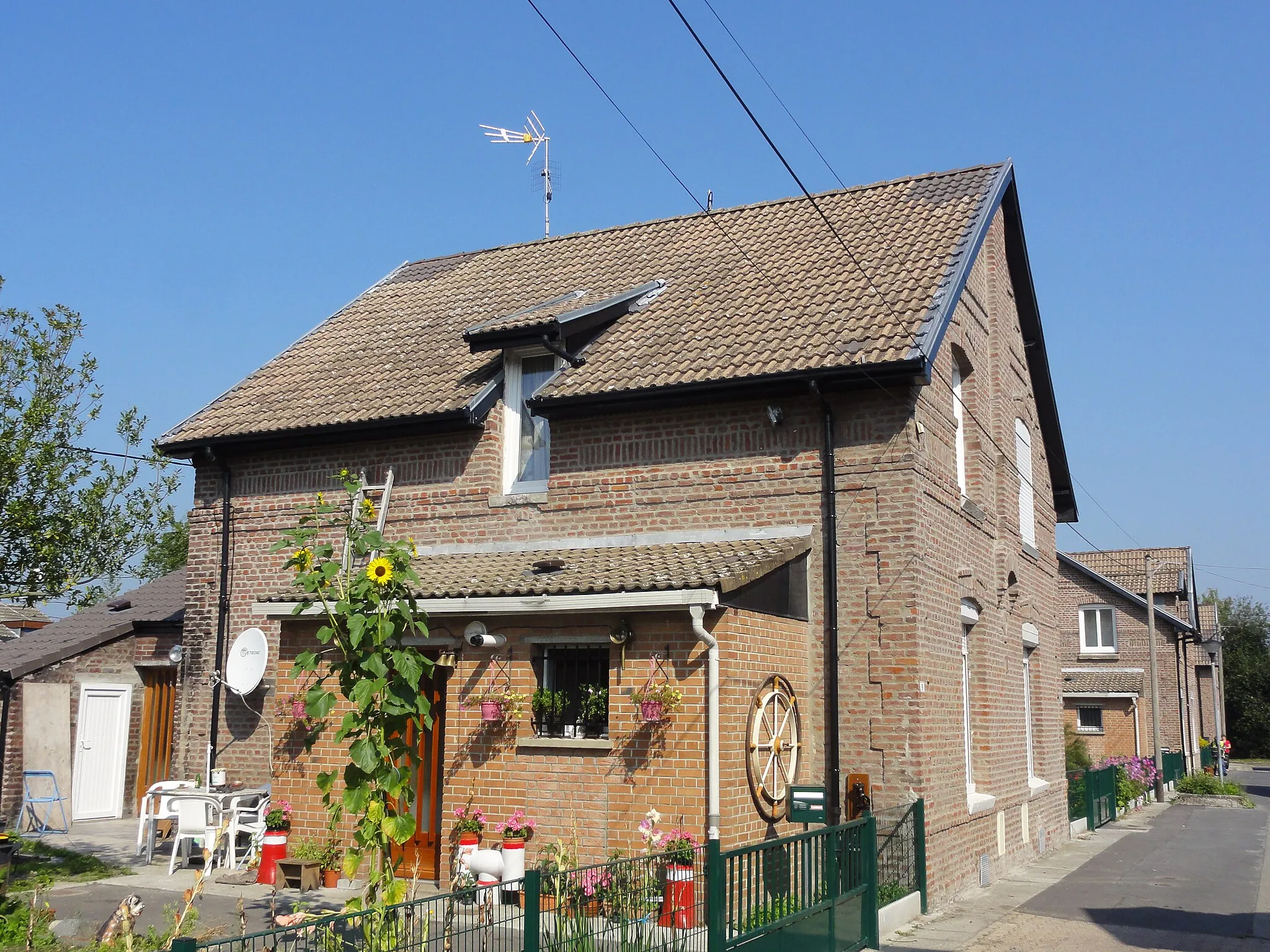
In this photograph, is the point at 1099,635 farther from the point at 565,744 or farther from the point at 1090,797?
the point at 565,744

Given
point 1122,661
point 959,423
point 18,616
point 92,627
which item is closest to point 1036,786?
point 959,423

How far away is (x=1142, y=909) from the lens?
1304cm

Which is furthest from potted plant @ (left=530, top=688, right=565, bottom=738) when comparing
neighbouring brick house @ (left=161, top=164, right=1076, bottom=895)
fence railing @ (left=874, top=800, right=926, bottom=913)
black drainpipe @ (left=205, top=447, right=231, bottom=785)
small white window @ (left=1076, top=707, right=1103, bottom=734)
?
small white window @ (left=1076, top=707, right=1103, bottom=734)

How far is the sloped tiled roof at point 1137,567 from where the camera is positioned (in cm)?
4566

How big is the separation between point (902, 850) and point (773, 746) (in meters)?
1.69

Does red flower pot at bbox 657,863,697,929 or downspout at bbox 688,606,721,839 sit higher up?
downspout at bbox 688,606,721,839

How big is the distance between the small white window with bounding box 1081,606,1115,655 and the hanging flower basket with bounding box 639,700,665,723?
3597 centimetres

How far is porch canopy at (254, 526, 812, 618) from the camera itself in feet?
34.6

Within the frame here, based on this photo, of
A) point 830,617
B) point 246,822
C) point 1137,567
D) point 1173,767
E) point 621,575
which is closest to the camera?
point 621,575

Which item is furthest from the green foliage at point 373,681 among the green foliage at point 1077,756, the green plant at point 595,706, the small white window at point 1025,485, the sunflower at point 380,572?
the green foliage at point 1077,756

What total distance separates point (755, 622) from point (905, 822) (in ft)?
8.14

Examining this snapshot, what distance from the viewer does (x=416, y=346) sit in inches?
642

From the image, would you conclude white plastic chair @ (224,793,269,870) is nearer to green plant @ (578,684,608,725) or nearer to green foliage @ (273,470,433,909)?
green plant @ (578,684,608,725)

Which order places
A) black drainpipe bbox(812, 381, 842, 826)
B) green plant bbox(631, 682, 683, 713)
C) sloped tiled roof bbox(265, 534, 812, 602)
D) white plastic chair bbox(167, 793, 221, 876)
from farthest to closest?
white plastic chair bbox(167, 793, 221, 876) < black drainpipe bbox(812, 381, 842, 826) < sloped tiled roof bbox(265, 534, 812, 602) < green plant bbox(631, 682, 683, 713)
